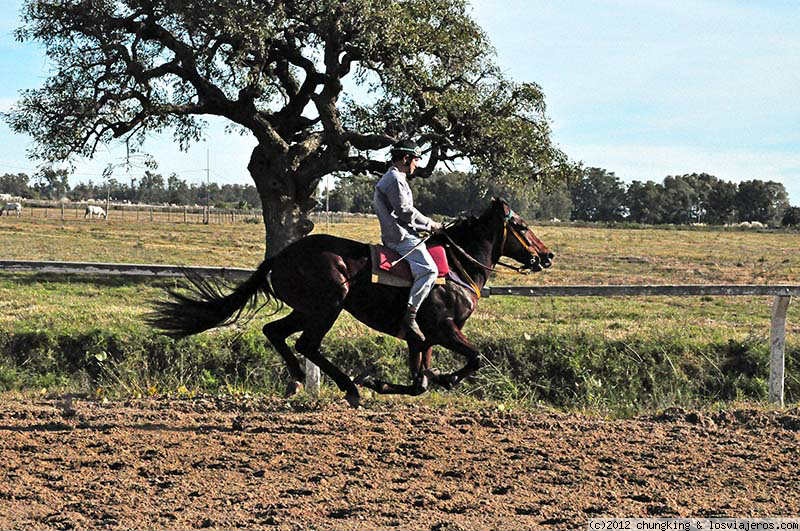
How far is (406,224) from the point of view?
26.2 feet

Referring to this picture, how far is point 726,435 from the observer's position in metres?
7.45

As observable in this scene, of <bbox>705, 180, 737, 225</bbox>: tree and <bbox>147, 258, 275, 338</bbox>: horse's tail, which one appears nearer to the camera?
<bbox>147, 258, 275, 338</bbox>: horse's tail

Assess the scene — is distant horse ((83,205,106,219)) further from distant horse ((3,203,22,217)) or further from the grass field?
the grass field

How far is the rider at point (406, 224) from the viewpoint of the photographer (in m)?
7.77

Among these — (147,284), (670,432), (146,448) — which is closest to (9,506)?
(146,448)

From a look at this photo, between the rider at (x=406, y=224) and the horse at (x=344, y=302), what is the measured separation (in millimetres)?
151

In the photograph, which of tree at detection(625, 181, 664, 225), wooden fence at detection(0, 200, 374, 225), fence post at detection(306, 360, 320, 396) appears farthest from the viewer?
tree at detection(625, 181, 664, 225)

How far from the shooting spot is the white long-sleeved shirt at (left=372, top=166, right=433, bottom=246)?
25.4 ft

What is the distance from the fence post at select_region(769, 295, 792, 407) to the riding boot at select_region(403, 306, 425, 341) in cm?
415

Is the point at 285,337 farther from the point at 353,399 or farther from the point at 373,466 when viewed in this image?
the point at 373,466

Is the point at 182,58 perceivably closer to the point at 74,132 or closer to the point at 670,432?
the point at 74,132

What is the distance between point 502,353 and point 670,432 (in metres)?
4.24

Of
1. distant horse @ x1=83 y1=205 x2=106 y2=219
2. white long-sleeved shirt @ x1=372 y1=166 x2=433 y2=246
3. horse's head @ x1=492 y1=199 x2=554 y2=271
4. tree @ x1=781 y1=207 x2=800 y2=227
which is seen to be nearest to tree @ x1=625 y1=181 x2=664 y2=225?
tree @ x1=781 y1=207 x2=800 y2=227

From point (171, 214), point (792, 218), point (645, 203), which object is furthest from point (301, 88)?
point (645, 203)
